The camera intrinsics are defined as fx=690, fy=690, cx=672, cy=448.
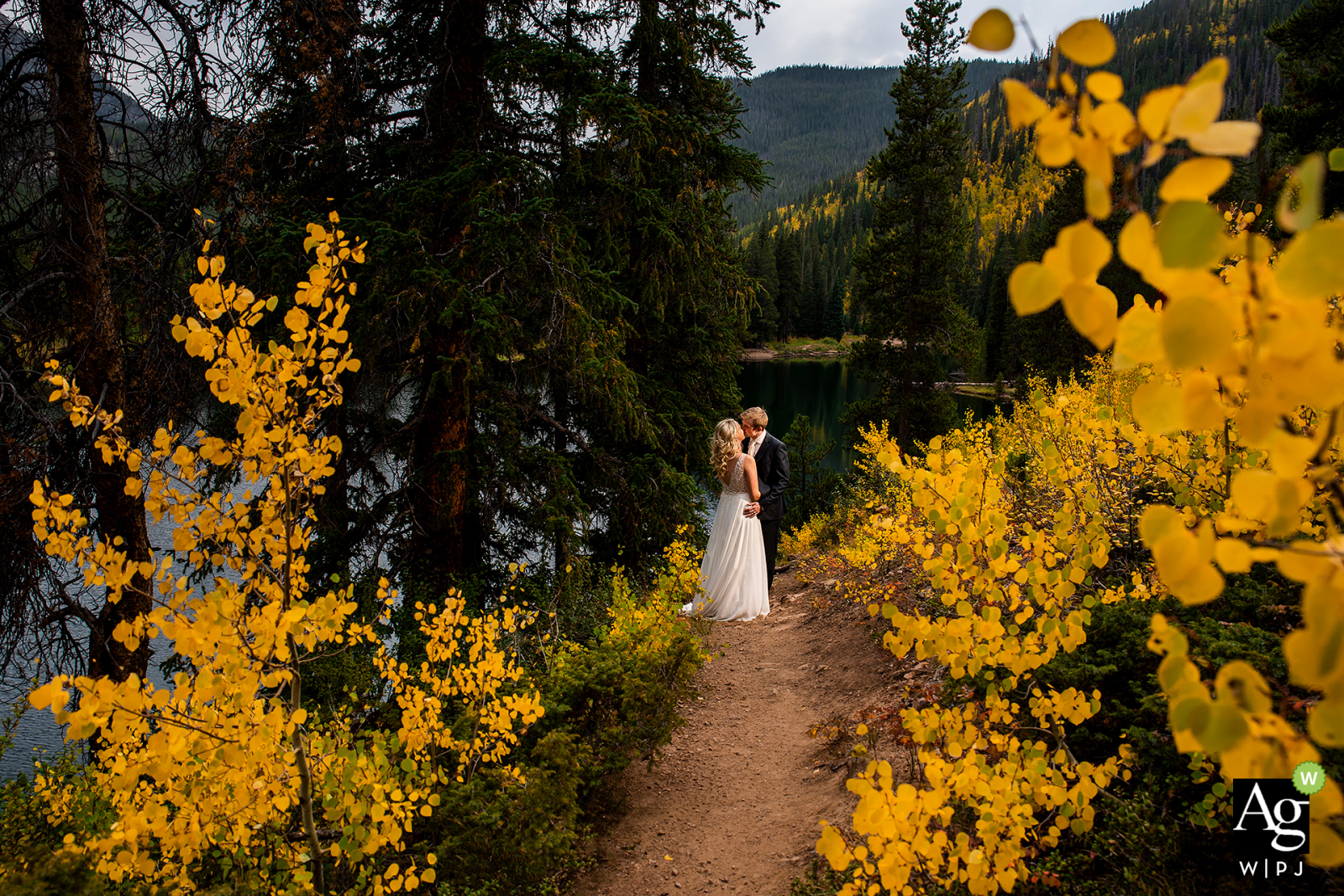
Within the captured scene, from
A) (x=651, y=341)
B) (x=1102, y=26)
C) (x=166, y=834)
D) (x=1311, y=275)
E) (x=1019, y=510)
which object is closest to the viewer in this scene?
(x=1311, y=275)

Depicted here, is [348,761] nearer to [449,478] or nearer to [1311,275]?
[1311,275]

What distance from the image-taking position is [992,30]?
629mm

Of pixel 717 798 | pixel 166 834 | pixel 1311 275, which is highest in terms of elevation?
pixel 1311 275

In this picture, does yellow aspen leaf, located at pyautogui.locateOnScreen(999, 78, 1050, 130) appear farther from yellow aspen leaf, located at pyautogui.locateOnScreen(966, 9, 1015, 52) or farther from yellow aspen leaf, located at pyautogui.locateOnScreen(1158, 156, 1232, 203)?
yellow aspen leaf, located at pyautogui.locateOnScreen(1158, 156, 1232, 203)

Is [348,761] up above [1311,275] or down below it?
below

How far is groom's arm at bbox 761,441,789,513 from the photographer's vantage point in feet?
22.7

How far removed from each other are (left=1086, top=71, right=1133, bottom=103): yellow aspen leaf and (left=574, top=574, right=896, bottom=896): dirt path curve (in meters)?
3.38

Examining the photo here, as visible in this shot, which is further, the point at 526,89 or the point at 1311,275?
the point at 526,89

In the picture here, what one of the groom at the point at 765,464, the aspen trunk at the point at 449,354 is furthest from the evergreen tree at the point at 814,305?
the aspen trunk at the point at 449,354

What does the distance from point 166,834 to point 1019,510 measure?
483cm

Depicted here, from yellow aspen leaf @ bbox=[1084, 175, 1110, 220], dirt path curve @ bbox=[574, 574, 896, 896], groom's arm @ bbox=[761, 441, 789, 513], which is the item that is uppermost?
yellow aspen leaf @ bbox=[1084, 175, 1110, 220]

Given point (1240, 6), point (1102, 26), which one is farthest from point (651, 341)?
point (1240, 6)

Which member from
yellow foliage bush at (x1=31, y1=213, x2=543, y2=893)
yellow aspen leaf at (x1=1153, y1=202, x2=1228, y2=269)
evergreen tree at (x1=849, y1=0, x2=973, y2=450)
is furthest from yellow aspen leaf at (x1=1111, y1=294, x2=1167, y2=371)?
evergreen tree at (x1=849, y1=0, x2=973, y2=450)

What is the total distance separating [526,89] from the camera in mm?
6434
